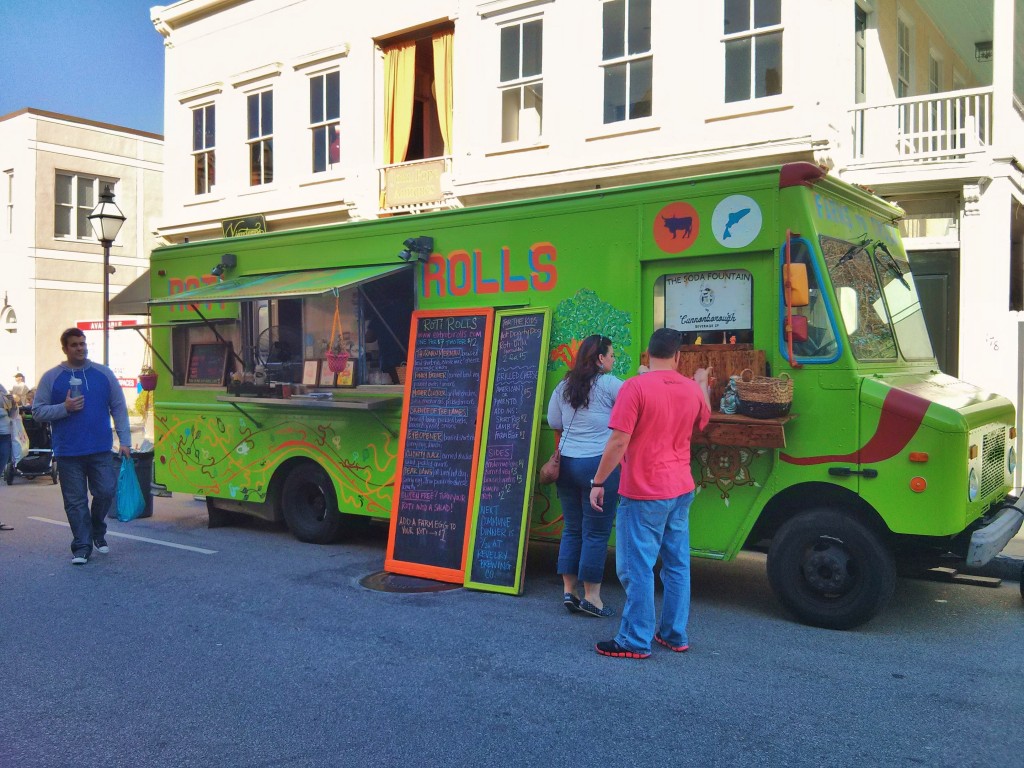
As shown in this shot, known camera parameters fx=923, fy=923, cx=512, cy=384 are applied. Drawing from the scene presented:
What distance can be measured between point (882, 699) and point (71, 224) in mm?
27329

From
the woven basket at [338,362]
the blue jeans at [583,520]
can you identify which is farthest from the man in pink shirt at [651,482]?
the woven basket at [338,362]

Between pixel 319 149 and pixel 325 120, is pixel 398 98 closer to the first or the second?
pixel 325 120

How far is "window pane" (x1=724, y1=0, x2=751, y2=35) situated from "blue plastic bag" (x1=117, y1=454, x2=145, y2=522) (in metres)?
9.08

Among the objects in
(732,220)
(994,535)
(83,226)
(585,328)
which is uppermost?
(83,226)

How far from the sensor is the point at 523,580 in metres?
6.71

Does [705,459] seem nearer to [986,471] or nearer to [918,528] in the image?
[918,528]

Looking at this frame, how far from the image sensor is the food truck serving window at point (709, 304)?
6215 mm

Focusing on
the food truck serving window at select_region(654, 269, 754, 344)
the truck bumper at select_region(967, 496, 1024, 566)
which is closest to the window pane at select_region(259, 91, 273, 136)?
the food truck serving window at select_region(654, 269, 754, 344)

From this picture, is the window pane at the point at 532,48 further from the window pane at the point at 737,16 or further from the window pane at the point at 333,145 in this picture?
the window pane at the point at 333,145

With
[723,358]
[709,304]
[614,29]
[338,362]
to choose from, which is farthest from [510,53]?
[723,358]

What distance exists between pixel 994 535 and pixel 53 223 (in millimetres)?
26759

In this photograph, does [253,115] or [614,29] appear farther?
[253,115]

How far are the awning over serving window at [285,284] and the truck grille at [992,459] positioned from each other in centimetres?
462

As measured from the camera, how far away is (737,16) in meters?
12.1
